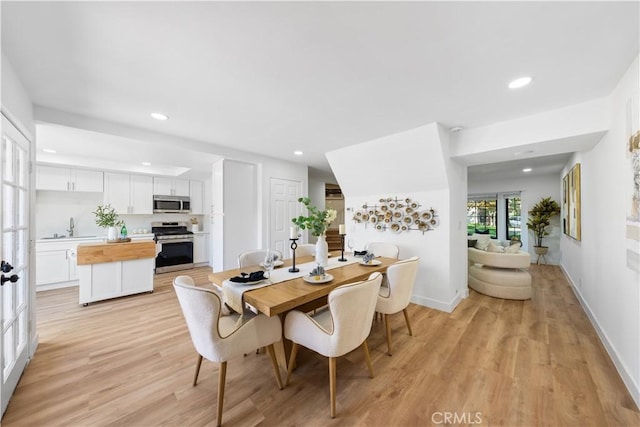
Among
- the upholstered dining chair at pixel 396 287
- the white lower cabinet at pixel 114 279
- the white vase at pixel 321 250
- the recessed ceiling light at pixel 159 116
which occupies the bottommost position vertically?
the white lower cabinet at pixel 114 279

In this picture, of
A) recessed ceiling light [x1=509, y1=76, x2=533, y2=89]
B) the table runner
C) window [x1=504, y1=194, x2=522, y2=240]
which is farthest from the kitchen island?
window [x1=504, y1=194, x2=522, y2=240]

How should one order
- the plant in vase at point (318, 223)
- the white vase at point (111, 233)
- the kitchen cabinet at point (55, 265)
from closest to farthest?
the plant in vase at point (318, 223), the white vase at point (111, 233), the kitchen cabinet at point (55, 265)

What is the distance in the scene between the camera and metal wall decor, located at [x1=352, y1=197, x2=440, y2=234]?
10.8 ft

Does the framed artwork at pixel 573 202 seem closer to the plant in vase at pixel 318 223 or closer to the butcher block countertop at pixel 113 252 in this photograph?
the plant in vase at pixel 318 223

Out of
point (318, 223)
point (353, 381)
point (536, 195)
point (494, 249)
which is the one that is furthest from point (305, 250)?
point (536, 195)

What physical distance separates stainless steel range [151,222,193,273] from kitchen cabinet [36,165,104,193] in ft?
4.18

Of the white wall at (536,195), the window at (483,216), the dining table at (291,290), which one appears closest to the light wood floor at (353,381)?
Result: the dining table at (291,290)

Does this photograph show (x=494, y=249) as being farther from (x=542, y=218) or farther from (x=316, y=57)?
(x=316, y=57)

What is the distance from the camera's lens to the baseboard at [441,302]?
308 centimetres

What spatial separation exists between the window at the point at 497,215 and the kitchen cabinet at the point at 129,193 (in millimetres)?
8558

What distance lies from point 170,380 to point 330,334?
1.35m

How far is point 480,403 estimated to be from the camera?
5.21ft

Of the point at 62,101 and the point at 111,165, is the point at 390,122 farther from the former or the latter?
the point at 111,165

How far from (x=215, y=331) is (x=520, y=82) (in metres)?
2.89
